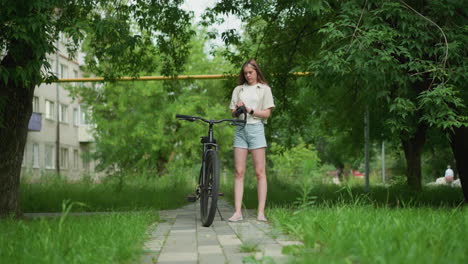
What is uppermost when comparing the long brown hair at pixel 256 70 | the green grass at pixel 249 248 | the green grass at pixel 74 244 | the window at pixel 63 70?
the window at pixel 63 70

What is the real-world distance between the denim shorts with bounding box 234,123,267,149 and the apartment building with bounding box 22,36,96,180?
28.5 meters

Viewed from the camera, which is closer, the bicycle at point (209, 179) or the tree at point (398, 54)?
the bicycle at point (209, 179)

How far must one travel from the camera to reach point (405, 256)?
325 cm

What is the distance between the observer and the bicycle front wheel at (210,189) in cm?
634

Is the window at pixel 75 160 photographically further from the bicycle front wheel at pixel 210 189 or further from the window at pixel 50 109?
the bicycle front wheel at pixel 210 189

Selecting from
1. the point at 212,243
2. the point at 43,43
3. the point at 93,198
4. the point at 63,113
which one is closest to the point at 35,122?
the point at 63,113

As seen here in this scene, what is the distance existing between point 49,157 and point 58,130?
6.21 m

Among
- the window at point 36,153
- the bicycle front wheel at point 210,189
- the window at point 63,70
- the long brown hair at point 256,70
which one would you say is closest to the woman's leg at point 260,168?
the bicycle front wheel at point 210,189

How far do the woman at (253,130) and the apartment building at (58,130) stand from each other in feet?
93.4

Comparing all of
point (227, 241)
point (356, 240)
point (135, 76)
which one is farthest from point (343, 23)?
point (135, 76)

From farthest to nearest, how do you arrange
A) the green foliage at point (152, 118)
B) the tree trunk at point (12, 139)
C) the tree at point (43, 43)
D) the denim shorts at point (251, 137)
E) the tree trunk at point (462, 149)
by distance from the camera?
the green foliage at point (152, 118), the tree trunk at point (462, 149), the tree trunk at point (12, 139), the denim shorts at point (251, 137), the tree at point (43, 43)

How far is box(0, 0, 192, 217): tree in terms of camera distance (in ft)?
21.9

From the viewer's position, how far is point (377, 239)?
13.0 ft

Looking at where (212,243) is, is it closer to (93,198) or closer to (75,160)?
(93,198)
